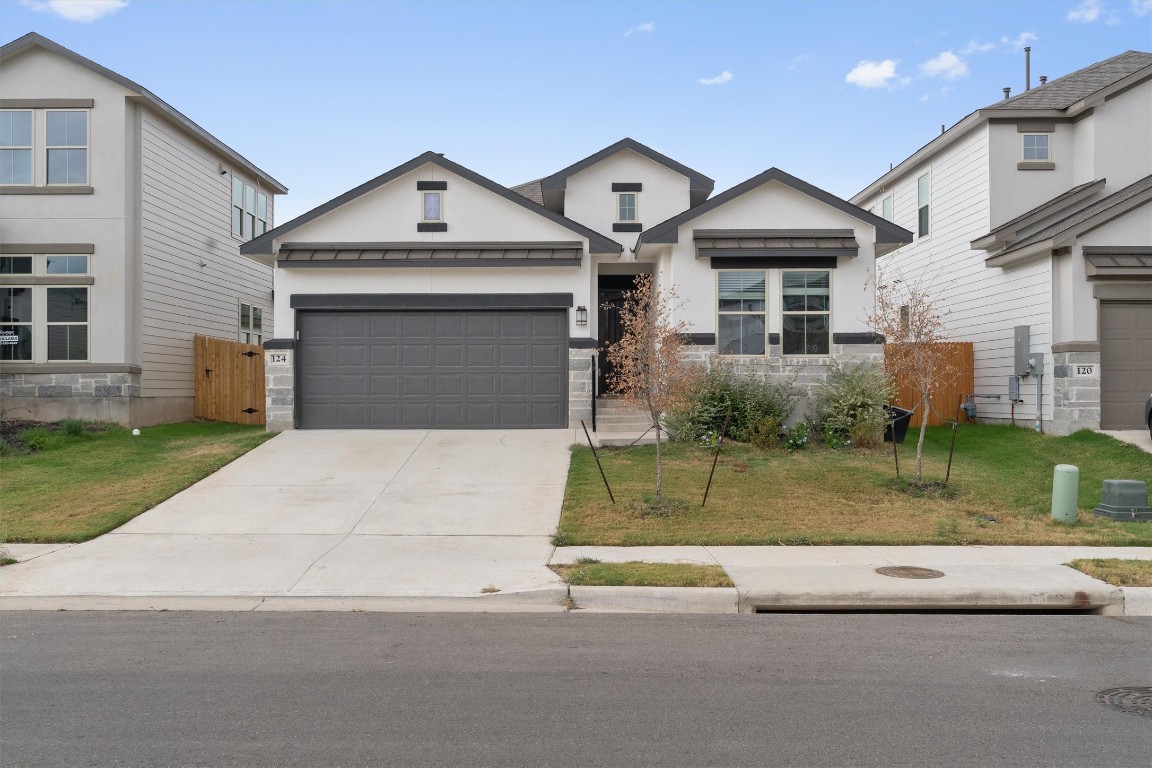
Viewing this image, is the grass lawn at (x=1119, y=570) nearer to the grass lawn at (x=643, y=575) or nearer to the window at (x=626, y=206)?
the grass lawn at (x=643, y=575)

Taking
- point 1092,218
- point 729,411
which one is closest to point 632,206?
point 729,411

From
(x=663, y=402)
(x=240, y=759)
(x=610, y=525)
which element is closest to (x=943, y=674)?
(x=240, y=759)

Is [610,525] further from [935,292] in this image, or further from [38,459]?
[935,292]

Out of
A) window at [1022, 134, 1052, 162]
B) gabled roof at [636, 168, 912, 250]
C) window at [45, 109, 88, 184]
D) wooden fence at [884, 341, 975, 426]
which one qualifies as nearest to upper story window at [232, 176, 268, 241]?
window at [45, 109, 88, 184]

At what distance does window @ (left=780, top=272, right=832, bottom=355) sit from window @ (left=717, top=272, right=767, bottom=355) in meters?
0.50

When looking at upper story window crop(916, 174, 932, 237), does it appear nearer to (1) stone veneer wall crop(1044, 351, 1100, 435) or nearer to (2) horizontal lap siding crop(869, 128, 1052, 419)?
(2) horizontal lap siding crop(869, 128, 1052, 419)

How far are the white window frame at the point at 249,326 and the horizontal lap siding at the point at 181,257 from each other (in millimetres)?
306

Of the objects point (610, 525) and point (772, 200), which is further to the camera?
point (772, 200)

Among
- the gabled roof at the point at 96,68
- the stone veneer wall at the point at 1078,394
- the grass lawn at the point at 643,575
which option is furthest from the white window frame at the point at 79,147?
the stone veneer wall at the point at 1078,394

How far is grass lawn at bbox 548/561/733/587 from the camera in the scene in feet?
27.3

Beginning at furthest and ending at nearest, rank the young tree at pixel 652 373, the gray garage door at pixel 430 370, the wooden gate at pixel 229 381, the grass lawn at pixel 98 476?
1. the wooden gate at pixel 229 381
2. the gray garage door at pixel 430 370
3. the young tree at pixel 652 373
4. the grass lawn at pixel 98 476

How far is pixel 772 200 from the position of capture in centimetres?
1805

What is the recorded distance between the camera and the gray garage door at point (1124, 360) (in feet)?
56.1

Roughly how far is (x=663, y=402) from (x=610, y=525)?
1839 millimetres
